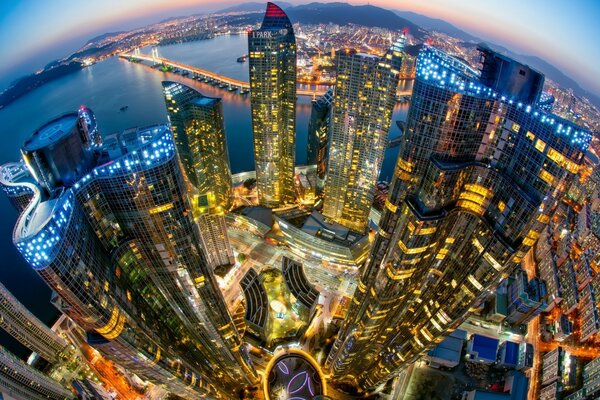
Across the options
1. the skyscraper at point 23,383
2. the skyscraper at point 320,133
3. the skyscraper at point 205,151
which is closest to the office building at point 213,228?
the skyscraper at point 205,151

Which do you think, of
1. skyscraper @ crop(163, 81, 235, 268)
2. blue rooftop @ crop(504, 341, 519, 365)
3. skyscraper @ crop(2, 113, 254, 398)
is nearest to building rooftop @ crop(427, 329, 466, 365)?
blue rooftop @ crop(504, 341, 519, 365)

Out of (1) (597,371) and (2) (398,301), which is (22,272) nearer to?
(2) (398,301)

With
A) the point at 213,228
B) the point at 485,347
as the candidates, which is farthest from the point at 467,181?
the point at 213,228

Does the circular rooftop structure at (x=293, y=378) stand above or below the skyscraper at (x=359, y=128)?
below

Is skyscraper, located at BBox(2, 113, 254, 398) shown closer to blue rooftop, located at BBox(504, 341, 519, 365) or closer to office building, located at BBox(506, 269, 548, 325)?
blue rooftop, located at BBox(504, 341, 519, 365)

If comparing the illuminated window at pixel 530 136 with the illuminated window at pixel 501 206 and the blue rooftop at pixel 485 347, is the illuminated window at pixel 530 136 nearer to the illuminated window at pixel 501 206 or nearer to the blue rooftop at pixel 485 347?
the illuminated window at pixel 501 206

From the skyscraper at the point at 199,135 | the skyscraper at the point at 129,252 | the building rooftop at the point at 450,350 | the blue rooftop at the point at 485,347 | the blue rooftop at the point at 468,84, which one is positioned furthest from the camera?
the skyscraper at the point at 199,135
